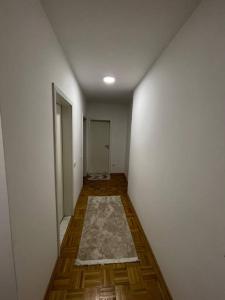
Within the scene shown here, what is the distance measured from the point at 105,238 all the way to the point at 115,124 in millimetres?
3532

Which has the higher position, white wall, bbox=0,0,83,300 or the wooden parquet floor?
white wall, bbox=0,0,83,300

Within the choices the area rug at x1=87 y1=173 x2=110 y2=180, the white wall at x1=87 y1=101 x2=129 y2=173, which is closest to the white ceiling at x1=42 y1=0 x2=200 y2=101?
the white wall at x1=87 y1=101 x2=129 y2=173

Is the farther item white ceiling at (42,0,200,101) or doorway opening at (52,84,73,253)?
doorway opening at (52,84,73,253)

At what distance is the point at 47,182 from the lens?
4.29 feet

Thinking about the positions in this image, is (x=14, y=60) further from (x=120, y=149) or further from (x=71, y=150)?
(x=120, y=149)

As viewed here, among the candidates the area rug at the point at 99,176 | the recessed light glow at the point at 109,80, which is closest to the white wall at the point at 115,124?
the area rug at the point at 99,176

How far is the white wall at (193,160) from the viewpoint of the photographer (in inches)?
31.9

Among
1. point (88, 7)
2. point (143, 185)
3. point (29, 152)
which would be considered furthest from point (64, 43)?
point (143, 185)

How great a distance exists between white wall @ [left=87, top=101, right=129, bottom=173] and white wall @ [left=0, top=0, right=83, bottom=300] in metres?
3.29

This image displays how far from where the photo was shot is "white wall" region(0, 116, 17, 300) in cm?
73

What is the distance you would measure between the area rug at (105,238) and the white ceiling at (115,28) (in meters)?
2.36

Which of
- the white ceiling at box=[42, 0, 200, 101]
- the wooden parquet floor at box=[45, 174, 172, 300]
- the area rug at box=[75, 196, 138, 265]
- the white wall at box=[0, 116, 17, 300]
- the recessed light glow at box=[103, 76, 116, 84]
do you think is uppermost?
the recessed light glow at box=[103, 76, 116, 84]

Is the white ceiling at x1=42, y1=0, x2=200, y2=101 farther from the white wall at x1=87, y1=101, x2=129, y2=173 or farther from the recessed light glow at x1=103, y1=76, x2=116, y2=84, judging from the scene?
the white wall at x1=87, y1=101, x2=129, y2=173

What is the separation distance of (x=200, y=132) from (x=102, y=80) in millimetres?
2159
